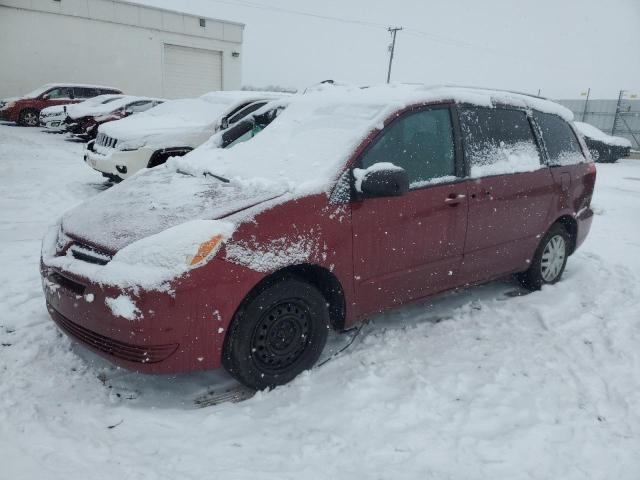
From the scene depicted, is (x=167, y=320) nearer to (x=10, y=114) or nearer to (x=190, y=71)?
(x=10, y=114)

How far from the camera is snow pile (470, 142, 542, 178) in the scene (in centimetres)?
378

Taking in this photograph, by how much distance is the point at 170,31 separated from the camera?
24.6 m

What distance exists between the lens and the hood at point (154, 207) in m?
2.77

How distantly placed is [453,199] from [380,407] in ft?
5.05

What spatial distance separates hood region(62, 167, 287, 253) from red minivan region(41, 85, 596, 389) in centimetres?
1

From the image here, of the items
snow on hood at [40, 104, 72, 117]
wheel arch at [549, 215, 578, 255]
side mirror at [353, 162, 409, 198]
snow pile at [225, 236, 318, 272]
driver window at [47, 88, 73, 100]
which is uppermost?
side mirror at [353, 162, 409, 198]

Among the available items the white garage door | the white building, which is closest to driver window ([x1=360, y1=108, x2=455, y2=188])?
the white building

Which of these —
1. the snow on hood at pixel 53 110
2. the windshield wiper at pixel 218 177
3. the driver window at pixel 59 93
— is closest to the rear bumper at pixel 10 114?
the driver window at pixel 59 93

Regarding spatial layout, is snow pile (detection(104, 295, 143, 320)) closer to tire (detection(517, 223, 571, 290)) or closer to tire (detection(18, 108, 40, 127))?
tire (detection(517, 223, 571, 290))

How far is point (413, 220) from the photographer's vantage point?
10.9 ft

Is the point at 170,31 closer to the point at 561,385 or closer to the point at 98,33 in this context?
the point at 98,33

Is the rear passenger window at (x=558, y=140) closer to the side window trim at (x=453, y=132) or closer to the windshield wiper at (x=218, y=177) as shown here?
the side window trim at (x=453, y=132)

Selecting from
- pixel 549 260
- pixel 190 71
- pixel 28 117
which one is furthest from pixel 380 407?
pixel 190 71

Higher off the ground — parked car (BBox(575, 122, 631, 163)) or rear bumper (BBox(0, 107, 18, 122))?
parked car (BBox(575, 122, 631, 163))
